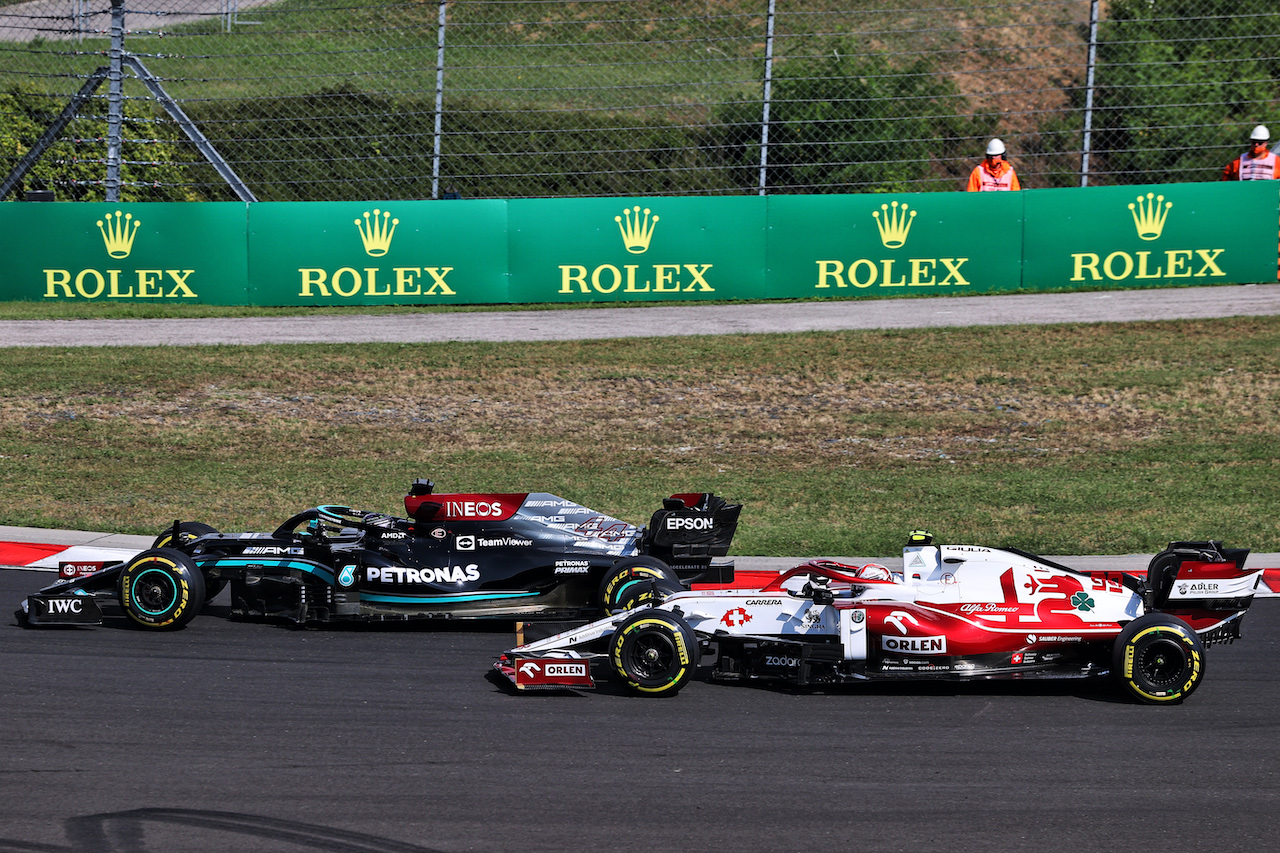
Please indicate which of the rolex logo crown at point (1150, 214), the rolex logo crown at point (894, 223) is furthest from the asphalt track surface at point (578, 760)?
the rolex logo crown at point (1150, 214)

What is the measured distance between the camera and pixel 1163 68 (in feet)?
118

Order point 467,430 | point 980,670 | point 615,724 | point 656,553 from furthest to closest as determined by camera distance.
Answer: point 467,430 < point 656,553 < point 980,670 < point 615,724

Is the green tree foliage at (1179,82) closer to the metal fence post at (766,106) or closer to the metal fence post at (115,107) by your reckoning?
the metal fence post at (766,106)

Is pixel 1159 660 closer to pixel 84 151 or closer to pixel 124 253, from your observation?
pixel 124 253

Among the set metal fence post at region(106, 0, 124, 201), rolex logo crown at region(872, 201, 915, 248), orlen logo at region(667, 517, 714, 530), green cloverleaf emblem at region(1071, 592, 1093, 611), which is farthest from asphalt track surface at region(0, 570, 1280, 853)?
metal fence post at region(106, 0, 124, 201)

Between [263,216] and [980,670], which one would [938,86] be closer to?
[263,216]

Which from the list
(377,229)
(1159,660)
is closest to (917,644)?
(1159,660)

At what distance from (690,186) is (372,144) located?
245 inches

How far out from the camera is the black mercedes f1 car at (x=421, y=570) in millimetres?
9312

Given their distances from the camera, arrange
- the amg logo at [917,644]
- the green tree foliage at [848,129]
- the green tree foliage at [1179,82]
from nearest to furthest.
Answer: the amg logo at [917,644] < the green tree foliage at [848,129] < the green tree foliage at [1179,82]

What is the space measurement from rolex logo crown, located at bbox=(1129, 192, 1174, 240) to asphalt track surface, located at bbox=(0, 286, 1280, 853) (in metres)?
13.3

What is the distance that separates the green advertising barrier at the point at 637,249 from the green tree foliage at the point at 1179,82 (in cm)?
1663

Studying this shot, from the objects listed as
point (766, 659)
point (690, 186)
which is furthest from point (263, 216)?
point (766, 659)

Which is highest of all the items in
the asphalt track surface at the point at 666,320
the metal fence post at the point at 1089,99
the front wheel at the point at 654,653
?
the metal fence post at the point at 1089,99
